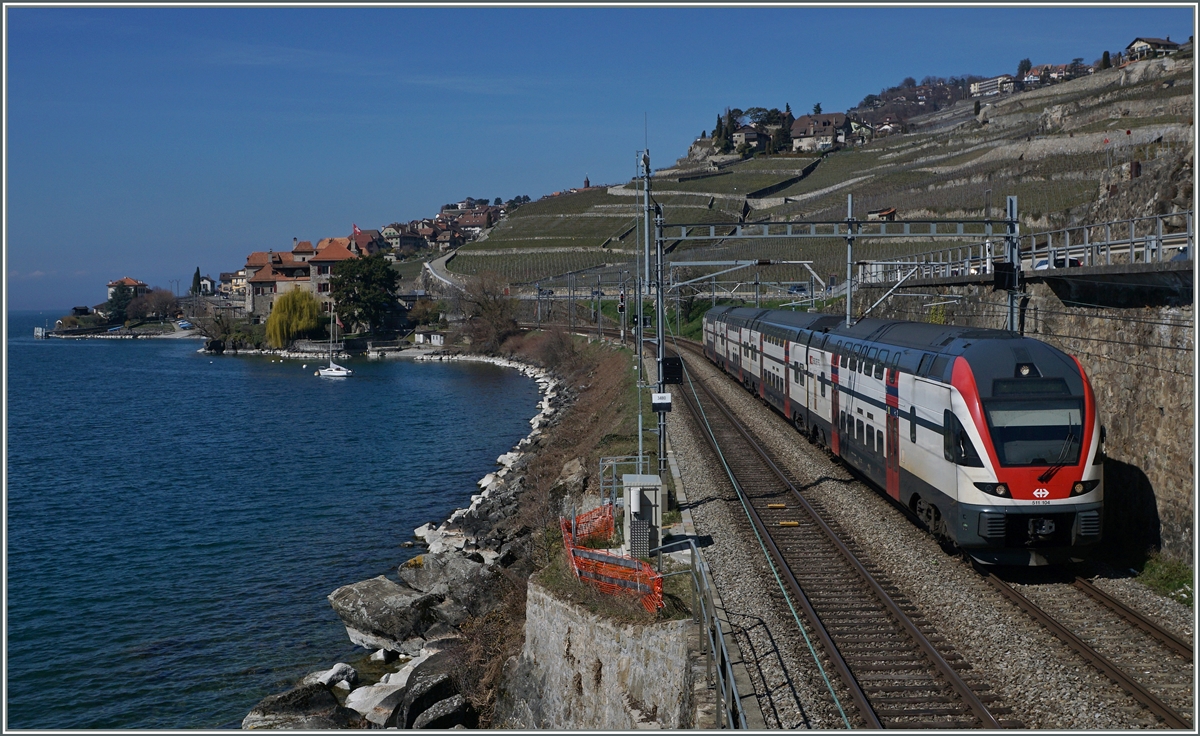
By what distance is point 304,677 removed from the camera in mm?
21094

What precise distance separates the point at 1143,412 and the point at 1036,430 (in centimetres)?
368

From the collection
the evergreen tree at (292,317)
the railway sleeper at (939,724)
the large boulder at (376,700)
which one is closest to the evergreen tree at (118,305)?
the evergreen tree at (292,317)

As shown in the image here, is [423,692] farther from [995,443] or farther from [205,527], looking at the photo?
[205,527]

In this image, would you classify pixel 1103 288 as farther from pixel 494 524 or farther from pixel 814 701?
pixel 494 524

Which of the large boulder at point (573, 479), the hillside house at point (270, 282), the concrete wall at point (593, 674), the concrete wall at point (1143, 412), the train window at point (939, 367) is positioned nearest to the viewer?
the concrete wall at point (593, 674)

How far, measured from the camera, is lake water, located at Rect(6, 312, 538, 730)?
71.8 ft

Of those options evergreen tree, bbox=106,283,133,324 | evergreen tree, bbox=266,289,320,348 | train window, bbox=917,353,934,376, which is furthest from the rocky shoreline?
evergreen tree, bbox=106,283,133,324

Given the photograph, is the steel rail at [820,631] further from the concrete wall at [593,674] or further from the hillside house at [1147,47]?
the hillside house at [1147,47]

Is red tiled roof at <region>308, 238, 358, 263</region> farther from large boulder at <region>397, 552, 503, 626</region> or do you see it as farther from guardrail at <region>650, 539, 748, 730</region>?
guardrail at <region>650, 539, 748, 730</region>

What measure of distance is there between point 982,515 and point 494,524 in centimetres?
1873

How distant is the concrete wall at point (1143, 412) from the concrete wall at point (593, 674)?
852 cm

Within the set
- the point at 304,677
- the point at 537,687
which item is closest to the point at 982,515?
the point at 537,687

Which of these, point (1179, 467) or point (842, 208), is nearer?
point (1179, 467)

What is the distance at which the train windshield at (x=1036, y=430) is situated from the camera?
1448cm
